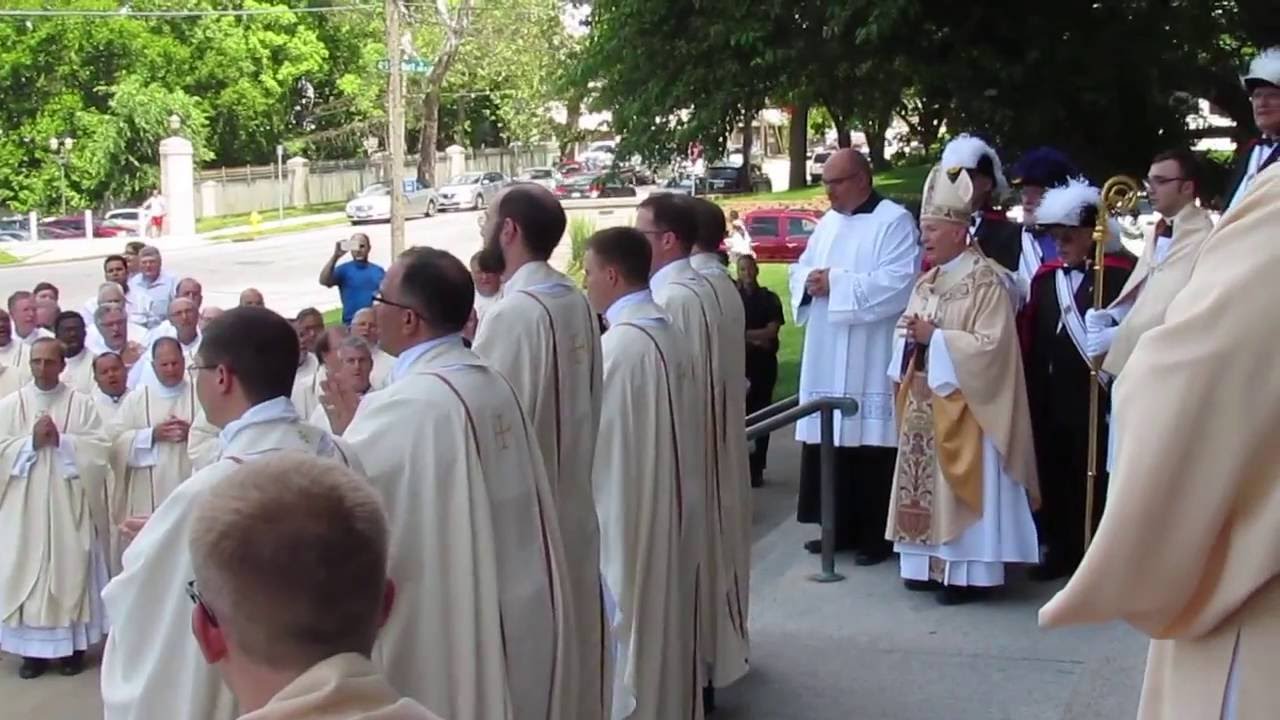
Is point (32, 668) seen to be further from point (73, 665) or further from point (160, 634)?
point (160, 634)

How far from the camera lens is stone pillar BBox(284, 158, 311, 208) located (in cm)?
5738

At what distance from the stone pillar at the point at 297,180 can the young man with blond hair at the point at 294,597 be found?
187ft

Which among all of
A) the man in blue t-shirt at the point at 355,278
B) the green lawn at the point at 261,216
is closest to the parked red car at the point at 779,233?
the man in blue t-shirt at the point at 355,278

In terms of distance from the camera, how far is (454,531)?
4.08 metres

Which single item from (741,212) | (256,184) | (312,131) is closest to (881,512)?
(741,212)

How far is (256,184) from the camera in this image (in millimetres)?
56062

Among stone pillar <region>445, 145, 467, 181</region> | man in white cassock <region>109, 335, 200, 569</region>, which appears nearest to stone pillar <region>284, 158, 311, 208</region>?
stone pillar <region>445, 145, 467, 181</region>

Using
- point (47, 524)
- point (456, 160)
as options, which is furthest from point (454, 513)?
point (456, 160)

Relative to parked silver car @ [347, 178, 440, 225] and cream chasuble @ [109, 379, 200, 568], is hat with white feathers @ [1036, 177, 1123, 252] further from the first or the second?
parked silver car @ [347, 178, 440, 225]

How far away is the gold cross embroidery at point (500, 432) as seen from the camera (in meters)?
4.19

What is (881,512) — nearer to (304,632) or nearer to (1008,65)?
(1008,65)

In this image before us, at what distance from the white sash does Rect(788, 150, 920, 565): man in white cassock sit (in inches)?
31.9

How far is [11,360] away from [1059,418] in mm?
7131

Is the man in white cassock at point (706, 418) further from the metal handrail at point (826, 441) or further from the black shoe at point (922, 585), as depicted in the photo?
the black shoe at point (922, 585)
